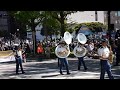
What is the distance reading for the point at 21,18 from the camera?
91.4 feet

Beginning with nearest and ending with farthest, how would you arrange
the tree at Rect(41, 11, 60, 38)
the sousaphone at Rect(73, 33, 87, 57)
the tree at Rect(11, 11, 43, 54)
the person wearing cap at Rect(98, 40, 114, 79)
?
the person wearing cap at Rect(98, 40, 114, 79) → the sousaphone at Rect(73, 33, 87, 57) → the tree at Rect(41, 11, 60, 38) → the tree at Rect(11, 11, 43, 54)

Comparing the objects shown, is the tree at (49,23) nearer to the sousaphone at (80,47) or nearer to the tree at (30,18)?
the tree at (30,18)

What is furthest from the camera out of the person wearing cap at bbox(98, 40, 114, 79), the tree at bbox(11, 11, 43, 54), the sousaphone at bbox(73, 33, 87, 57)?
the tree at bbox(11, 11, 43, 54)

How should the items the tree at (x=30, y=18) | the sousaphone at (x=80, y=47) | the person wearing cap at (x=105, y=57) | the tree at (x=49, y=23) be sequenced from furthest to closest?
1. the tree at (x=30, y=18)
2. the tree at (x=49, y=23)
3. the sousaphone at (x=80, y=47)
4. the person wearing cap at (x=105, y=57)

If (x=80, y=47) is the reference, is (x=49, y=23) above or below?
above

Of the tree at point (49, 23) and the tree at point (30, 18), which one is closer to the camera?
the tree at point (49, 23)

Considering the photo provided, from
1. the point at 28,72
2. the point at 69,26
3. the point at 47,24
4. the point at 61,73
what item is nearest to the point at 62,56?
the point at 61,73

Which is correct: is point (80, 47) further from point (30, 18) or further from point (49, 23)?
point (30, 18)

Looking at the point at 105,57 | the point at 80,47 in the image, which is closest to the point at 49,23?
the point at 80,47

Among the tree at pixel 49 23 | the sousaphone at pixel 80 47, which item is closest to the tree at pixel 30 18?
the tree at pixel 49 23

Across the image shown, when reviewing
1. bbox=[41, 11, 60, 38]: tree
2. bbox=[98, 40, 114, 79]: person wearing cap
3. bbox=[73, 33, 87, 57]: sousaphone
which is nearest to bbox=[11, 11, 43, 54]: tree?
bbox=[41, 11, 60, 38]: tree

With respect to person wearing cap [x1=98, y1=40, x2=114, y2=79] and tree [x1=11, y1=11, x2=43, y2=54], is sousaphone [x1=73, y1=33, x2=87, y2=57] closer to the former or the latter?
person wearing cap [x1=98, y1=40, x2=114, y2=79]
